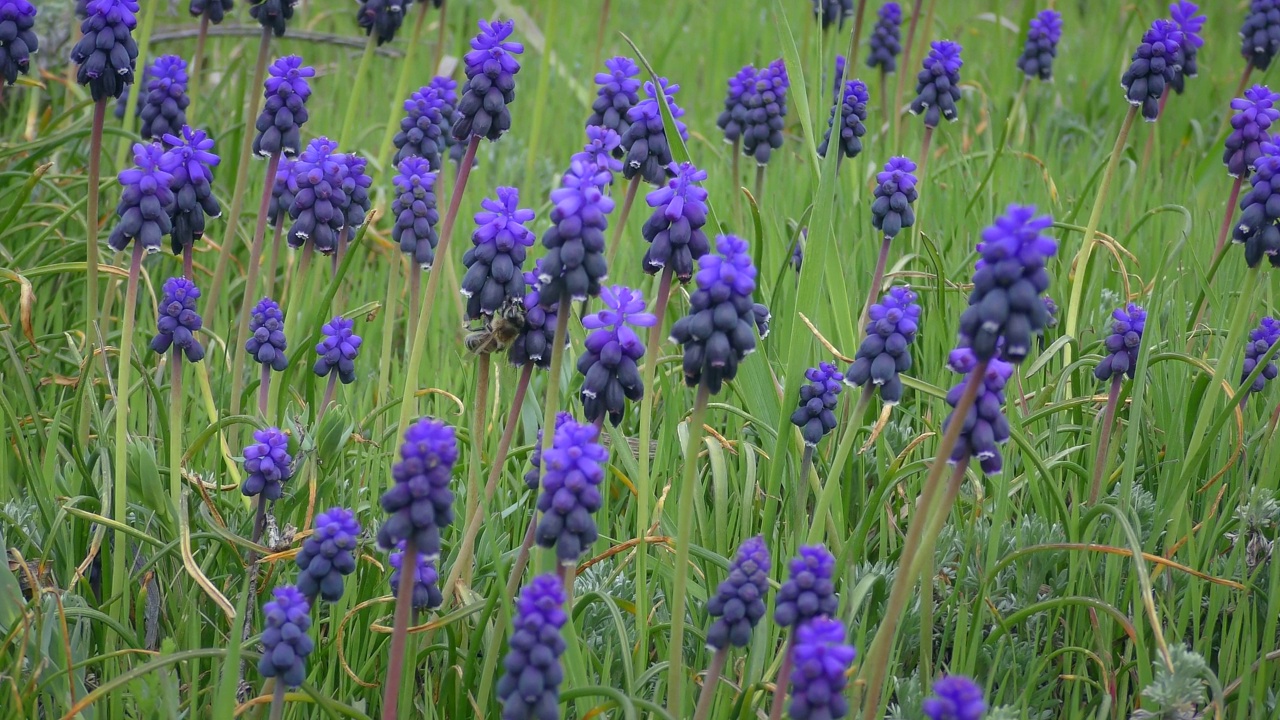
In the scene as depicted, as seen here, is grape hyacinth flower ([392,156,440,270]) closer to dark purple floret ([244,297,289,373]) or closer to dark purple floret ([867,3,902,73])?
dark purple floret ([244,297,289,373])

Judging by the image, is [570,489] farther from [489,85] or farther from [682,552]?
[489,85]

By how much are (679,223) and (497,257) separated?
0.57 metres

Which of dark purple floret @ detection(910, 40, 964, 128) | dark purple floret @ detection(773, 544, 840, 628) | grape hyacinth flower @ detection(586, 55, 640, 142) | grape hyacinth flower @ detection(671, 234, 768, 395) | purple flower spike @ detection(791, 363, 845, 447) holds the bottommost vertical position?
dark purple floret @ detection(773, 544, 840, 628)

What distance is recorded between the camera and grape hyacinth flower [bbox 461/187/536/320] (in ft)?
11.1

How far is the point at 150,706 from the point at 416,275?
2243 mm

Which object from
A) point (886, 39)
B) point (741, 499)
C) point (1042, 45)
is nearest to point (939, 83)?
point (886, 39)

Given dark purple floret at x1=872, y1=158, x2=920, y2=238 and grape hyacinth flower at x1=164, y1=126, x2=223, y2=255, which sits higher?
dark purple floret at x1=872, y1=158, x2=920, y2=238

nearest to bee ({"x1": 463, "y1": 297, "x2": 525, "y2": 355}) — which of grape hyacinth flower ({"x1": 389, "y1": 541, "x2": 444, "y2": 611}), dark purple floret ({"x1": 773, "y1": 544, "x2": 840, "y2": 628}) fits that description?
grape hyacinth flower ({"x1": 389, "y1": 541, "x2": 444, "y2": 611})

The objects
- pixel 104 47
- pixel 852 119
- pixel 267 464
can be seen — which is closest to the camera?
pixel 267 464


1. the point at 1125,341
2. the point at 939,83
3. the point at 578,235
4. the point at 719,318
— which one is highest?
the point at 939,83

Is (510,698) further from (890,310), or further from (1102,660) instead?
(1102,660)

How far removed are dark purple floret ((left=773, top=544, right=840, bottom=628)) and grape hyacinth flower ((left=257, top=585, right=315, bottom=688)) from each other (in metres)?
1.10

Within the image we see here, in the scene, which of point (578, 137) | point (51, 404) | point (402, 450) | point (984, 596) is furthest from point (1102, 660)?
point (578, 137)

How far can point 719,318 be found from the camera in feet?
9.13
